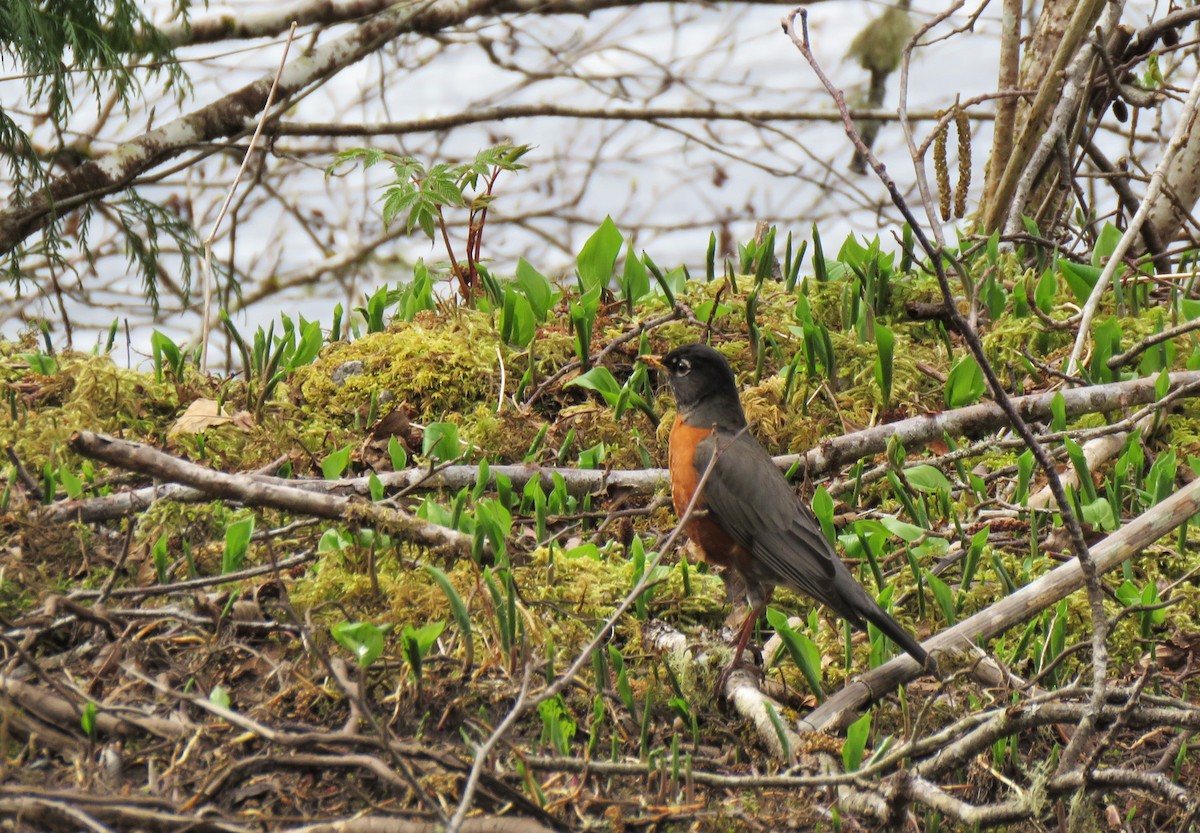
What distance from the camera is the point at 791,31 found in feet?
9.39

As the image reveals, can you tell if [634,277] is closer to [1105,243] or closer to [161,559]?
[1105,243]

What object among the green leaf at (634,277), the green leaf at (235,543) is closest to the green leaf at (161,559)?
the green leaf at (235,543)

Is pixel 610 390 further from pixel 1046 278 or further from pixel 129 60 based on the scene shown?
pixel 129 60

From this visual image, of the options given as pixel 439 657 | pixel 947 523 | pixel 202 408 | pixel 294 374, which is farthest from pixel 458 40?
pixel 439 657

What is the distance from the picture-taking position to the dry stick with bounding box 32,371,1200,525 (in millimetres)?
3984

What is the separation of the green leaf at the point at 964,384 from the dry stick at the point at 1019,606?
4.14 ft

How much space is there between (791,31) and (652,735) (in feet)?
6.26

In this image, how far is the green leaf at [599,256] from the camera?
18.9 ft

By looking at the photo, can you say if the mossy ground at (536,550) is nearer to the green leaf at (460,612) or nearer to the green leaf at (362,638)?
the green leaf at (460,612)

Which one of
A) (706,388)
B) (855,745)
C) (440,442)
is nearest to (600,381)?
(706,388)

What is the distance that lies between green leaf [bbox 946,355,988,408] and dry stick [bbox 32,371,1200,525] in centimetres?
11

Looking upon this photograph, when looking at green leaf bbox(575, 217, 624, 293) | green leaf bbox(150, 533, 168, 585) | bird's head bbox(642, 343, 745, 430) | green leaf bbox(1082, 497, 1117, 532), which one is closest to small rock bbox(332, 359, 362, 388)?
green leaf bbox(575, 217, 624, 293)

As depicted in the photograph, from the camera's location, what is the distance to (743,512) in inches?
151

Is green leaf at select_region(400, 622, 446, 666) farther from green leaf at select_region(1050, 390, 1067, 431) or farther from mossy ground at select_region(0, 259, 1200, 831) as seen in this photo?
green leaf at select_region(1050, 390, 1067, 431)
